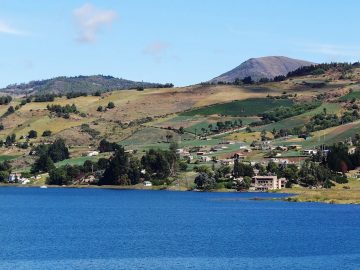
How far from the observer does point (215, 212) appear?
125000 millimetres

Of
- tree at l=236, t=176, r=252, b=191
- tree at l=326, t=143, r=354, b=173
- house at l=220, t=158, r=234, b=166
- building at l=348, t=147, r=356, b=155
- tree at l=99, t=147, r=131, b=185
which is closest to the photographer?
tree at l=326, t=143, r=354, b=173

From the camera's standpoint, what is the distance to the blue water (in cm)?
7550

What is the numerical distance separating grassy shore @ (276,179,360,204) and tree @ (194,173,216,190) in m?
18.8

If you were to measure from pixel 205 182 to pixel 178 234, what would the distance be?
264 ft

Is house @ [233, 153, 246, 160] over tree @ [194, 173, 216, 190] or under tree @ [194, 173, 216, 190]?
over

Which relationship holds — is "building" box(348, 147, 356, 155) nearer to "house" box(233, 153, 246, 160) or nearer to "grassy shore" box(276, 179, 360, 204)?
"grassy shore" box(276, 179, 360, 204)

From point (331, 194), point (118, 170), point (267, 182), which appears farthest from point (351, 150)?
point (118, 170)

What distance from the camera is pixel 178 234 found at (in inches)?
3767

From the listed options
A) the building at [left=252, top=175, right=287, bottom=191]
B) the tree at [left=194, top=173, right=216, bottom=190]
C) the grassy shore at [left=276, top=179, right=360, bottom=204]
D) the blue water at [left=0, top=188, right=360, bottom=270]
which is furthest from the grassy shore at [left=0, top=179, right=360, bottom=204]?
the blue water at [left=0, top=188, right=360, bottom=270]

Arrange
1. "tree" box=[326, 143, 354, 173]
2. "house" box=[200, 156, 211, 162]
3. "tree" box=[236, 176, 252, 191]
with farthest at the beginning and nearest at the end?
"house" box=[200, 156, 211, 162], "tree" box=[236, 176, 252, 191], "tree" box=[326, 143, 354, 173]

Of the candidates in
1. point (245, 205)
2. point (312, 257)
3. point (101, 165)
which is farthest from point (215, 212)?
point (101, 165)

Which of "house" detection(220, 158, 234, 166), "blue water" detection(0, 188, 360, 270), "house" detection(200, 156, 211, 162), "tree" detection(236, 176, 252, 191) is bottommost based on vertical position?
"blue water" detection(0, 188, 360, 270)

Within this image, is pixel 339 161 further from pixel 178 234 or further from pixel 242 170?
pixel 178 234

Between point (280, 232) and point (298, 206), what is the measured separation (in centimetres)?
3828
